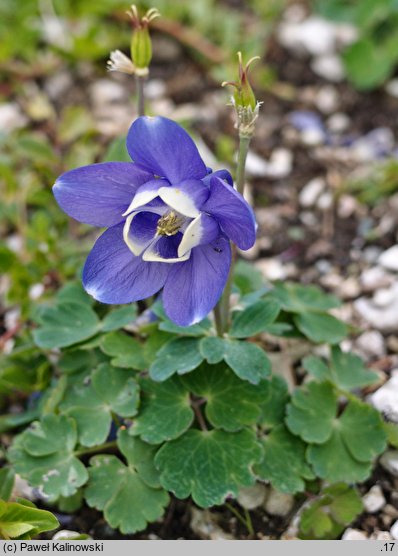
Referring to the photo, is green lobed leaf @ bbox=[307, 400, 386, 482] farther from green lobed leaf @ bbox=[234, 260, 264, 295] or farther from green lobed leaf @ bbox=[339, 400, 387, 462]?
green lobed leaf @ bbox=[234, 260, 264, 295]

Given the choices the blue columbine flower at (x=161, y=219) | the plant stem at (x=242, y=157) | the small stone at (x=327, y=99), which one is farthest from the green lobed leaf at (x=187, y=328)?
the small stone at (x=327, y=99)

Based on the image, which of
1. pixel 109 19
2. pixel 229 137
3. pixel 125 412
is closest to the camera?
pixel 125 412

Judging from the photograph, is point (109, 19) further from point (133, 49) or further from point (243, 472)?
point (243, 472)

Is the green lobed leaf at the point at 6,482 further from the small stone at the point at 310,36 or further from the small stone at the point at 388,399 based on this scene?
the small stone at the point at 310,36

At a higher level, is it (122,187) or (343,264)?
(122,187)

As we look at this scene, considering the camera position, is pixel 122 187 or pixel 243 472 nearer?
pixel 122 187

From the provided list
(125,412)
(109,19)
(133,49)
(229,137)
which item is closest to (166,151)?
(133,49)

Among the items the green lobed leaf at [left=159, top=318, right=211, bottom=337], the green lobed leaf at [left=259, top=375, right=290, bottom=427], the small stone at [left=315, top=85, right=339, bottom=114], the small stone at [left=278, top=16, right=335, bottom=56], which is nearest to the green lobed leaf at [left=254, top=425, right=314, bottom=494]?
the green lobed leaf at [left=259, top=375, right=290, bottom=427]

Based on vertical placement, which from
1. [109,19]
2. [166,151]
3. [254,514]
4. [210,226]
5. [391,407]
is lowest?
[254,514]
